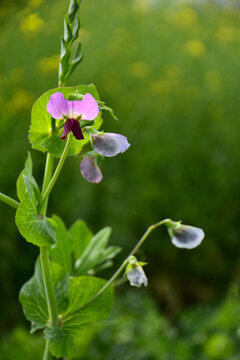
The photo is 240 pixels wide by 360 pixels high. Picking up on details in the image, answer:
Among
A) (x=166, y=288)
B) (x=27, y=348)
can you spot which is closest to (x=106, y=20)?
(x=166, y=288)

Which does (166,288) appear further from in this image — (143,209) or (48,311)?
(48,311)

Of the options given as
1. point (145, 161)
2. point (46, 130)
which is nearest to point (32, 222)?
point (46, 130)

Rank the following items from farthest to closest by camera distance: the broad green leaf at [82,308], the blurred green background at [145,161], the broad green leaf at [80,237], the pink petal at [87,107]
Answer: the blurred green background at [145,161], the broad green leaf at [80,237], the broad green leaf at [82,308], the pink petal at [87,107]

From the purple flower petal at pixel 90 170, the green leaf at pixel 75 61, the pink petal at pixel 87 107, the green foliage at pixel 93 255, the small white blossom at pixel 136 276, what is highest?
the green leaf at pixel 75 61

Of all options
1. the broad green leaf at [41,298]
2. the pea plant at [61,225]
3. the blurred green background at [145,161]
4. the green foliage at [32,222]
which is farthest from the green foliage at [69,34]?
the blurred green background at [145,161]

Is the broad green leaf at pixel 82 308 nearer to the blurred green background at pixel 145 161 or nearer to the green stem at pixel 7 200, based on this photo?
the green stem at pixel 7 200

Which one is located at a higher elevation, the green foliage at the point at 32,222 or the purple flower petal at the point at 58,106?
the purple flower petal at the point at 58,106

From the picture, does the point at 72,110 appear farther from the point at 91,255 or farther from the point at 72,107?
the point at 91,255

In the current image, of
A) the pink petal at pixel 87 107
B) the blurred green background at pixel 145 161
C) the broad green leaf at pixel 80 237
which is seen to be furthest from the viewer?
the blurred green background at pixel 145 161
